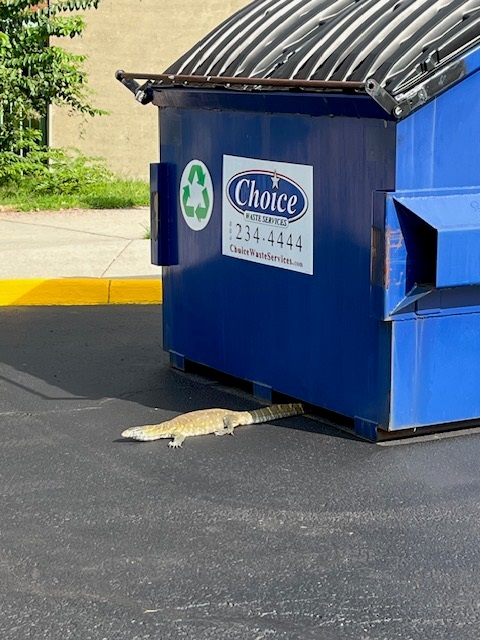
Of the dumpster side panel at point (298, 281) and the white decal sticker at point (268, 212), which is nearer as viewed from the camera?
the dumpster side panel at point (298, 281)

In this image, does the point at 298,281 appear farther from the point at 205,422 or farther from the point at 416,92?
the point at 416,92

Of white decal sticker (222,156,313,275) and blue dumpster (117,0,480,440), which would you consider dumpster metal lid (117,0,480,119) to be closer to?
blue dumpster (117,0,480,440)

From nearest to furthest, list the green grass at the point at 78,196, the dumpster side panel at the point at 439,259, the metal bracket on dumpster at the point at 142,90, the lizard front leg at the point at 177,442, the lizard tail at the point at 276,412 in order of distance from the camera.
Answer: the dumpster side panel at the point at 439,259 < the lizard front leg at the point at 177,442 < the lizard tail at the point at 276,412 < the metal bracket on dumpster at the point at 142,90 < the green grass at the point at 78,196

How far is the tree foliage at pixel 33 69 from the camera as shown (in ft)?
45.6

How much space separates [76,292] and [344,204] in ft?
13.1

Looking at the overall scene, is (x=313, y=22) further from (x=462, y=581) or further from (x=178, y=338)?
(x=462, y=581)

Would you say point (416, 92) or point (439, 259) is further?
point (439, 259)

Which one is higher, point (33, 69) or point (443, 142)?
point (33, 69)

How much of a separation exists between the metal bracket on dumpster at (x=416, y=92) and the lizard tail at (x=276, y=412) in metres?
1.78

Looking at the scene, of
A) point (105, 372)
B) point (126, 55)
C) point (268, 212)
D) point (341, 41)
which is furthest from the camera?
point (126, 55)

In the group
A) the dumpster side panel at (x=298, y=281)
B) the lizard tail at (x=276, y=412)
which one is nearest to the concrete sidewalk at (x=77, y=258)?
the dumpster side panel at (x=298, y=281)

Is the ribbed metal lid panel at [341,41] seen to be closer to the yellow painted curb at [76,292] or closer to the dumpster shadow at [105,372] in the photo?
the dumpster shadow at [105,372]

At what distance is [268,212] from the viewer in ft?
22.1

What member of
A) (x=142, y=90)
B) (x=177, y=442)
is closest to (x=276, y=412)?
(x=177, y=442)
